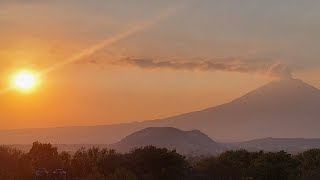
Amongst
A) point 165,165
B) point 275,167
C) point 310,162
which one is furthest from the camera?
point 310,162

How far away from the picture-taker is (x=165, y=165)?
95.2 feet

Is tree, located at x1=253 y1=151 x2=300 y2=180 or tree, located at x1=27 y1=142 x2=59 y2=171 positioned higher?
tree, located at x1=27 y1=142 x2=59 y2=171

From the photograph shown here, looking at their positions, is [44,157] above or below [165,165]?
above

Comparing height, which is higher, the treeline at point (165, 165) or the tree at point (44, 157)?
the tree at point (44, 157)

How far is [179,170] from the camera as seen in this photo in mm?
28250

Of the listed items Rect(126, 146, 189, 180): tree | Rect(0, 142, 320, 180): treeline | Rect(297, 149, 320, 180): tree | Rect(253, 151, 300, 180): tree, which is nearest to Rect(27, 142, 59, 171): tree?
Rect(0, 142, 320, 180): treeline

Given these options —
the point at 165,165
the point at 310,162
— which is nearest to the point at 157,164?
the point at 165,165

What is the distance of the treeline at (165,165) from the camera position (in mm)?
27656

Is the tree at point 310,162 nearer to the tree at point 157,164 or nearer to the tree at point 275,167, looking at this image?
the tree at point 275,167

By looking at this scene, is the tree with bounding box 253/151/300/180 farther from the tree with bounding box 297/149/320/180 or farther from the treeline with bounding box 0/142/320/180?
the tree with bounding box 297/149/320/180

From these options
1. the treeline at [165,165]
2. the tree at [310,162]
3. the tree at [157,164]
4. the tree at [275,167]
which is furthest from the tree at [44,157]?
the tree at [310,162]

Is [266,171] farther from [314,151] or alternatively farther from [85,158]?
[85,158]

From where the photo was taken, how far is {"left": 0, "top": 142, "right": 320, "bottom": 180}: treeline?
1089 inches

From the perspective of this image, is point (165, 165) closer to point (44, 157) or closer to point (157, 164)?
point (157, 164)
